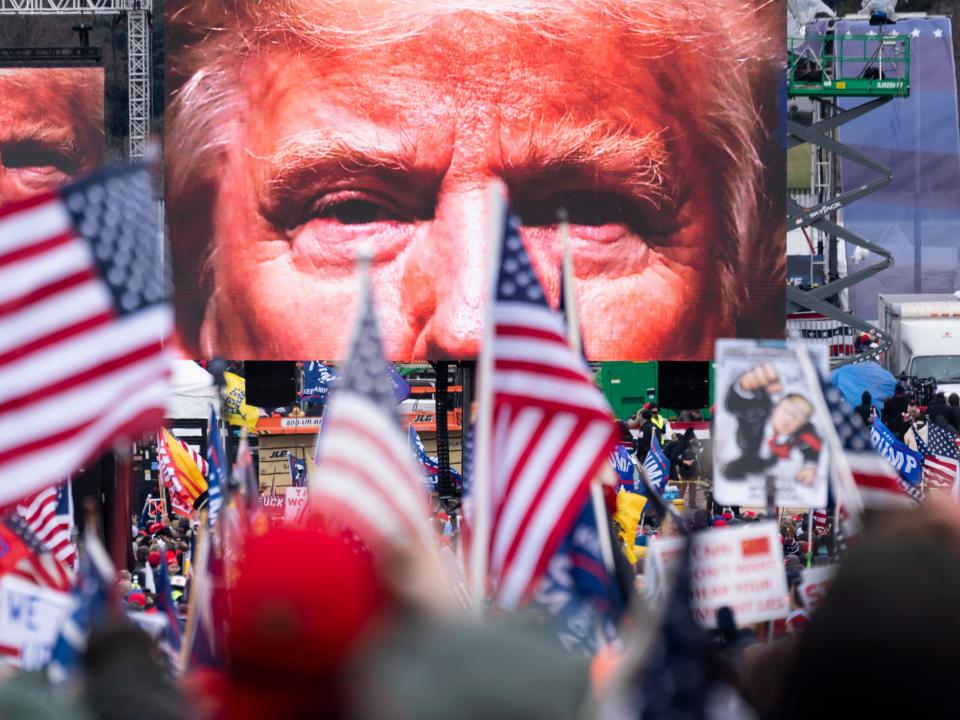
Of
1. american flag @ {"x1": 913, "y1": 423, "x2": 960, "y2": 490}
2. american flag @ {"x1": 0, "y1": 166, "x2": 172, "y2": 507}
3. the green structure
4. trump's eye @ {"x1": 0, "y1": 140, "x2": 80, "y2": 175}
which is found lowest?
american flag @ {"x1": 913, "y1": 423, "x2": 960, "y2": 490}

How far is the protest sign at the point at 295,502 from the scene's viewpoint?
467 inches

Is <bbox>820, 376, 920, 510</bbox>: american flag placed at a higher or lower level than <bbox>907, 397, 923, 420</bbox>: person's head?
higher

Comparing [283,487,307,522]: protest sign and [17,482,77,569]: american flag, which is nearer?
[17,482,77,569]: american flag

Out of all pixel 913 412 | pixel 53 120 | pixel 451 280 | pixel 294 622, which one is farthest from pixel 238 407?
pixel 294 622

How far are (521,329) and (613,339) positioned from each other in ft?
50.5

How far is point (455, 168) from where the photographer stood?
20547 millimetres

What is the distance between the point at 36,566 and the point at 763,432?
354 centimetres

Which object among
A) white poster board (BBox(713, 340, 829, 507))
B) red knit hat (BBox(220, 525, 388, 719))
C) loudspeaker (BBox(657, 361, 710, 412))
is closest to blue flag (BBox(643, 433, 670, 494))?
loudspeaker (BBox(657, 361, 710, 412))

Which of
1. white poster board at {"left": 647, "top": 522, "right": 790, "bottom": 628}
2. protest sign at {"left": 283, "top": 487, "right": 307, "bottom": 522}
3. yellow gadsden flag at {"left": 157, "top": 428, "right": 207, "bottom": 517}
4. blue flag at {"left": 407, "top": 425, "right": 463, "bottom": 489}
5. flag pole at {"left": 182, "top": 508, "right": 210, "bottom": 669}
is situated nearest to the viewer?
flag pole at {"left": 182, "top": 508, "right": 210, "bottom": 669}

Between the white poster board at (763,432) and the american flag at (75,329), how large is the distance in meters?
3.78

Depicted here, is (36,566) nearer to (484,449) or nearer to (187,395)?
(484,449)

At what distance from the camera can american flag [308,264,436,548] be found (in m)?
4.25

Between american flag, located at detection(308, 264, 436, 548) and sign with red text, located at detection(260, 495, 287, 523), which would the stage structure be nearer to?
sign with red text, located at detection(260, 495, 287, 523)

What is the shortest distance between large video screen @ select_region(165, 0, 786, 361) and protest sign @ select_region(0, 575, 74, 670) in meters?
14.7
